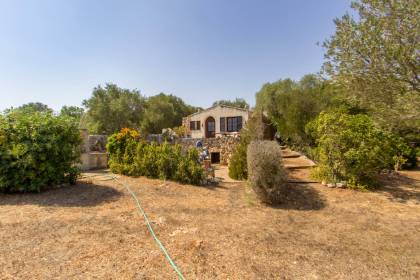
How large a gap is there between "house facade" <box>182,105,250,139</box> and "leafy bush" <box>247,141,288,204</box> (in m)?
17.1

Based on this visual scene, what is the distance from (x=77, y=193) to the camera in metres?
6.45

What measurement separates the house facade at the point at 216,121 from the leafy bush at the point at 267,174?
17.1 meters

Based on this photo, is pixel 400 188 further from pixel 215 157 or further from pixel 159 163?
pixel 215 157

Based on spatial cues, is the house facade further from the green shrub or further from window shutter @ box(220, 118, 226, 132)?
the green shrub

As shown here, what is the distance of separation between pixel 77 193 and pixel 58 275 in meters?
3.99

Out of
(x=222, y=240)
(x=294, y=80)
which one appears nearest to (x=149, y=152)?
(x=222, y=240)

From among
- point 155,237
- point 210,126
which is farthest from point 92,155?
point 210,126

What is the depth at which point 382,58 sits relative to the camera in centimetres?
646

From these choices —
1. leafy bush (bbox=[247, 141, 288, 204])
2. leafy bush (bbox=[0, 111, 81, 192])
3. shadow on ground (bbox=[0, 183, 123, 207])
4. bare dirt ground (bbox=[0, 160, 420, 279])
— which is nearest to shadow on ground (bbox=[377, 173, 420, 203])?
bare dirt ground (bbox=[0, 160, 420, 279])

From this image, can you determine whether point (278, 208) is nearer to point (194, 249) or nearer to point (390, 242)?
point (390, 242)

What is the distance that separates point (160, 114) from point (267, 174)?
27690mm

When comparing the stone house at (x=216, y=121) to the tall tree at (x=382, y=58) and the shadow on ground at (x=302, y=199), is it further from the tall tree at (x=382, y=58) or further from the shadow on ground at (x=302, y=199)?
the tall tree at (x=382, y=58)

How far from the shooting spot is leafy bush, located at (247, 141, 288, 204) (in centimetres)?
597

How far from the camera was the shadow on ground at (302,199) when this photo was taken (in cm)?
602
